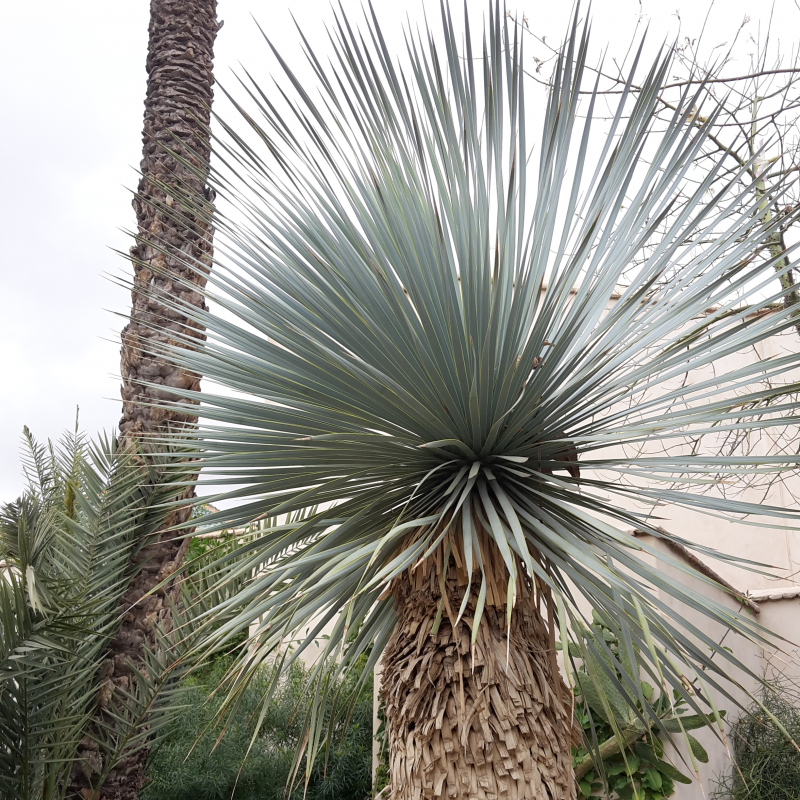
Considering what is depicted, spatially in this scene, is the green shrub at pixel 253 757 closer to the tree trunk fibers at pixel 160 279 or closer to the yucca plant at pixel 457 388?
the tree trunk fibers at pixel 160 279

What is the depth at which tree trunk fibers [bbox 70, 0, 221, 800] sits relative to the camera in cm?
298

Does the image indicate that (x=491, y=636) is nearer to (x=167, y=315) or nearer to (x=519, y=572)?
(x=519, y=572)

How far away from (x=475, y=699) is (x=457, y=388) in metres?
0.85

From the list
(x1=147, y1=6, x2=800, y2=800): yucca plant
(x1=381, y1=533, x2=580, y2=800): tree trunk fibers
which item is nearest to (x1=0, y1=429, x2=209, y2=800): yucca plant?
(x1=147, y1=6, x2=800, y2=800): yucca plant

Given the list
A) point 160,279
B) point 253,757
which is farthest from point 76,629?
point 253,757

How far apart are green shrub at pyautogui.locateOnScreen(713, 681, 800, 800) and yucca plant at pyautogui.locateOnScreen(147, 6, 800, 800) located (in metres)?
3.39

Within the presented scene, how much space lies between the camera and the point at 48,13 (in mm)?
9922

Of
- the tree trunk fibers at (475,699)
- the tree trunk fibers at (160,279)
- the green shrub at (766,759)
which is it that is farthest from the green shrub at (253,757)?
the green shrub at (766,759)

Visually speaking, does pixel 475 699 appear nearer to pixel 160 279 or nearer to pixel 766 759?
pixel 160 279

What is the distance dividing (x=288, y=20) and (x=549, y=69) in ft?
6.47

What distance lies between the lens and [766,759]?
507 centimetres

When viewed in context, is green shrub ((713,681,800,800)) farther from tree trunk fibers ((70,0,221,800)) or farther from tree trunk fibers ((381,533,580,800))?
tree trunk fibers ((70,0,221,800))

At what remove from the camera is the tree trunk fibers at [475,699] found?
1.97m

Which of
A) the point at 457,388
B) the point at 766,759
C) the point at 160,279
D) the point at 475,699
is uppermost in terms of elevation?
the point at 160,279
